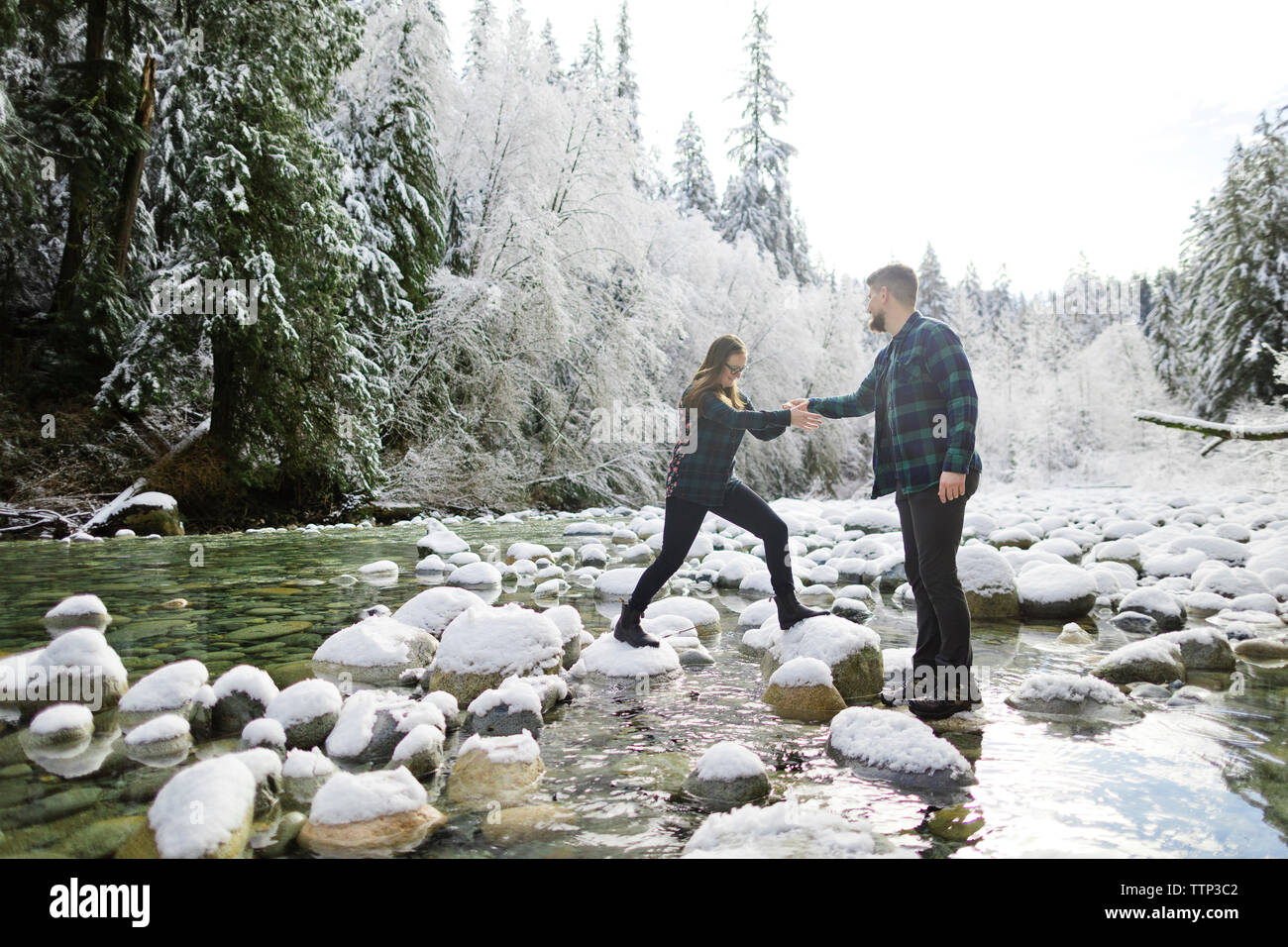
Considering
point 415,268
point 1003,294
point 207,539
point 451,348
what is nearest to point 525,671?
point 207,539

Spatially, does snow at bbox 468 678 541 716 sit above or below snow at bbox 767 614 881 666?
below

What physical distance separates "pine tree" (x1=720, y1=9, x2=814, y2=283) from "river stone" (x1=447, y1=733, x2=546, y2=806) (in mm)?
32790

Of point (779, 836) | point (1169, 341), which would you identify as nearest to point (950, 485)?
point (779, 836)

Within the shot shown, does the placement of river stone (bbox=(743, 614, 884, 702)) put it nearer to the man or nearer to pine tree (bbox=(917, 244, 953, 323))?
the man

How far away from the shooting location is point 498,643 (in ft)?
12.2

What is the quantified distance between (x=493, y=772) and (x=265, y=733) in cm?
89

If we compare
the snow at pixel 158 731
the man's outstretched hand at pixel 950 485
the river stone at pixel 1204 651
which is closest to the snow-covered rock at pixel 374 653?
the snow at pixel 158 731

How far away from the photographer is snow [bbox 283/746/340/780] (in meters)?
A: 2.57

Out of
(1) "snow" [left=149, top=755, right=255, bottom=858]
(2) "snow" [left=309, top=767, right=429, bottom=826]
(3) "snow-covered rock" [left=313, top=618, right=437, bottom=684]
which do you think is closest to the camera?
(1) "snow" [left=149, top=755, right=255, bottom=858]

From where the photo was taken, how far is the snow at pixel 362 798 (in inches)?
85.9

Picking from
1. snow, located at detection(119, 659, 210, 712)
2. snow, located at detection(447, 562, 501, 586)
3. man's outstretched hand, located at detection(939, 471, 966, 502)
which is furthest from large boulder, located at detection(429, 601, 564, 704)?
snow, located at detection(447, 562, 501, 586)

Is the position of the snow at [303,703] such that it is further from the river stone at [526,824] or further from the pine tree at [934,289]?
the pine tree at [934,289]

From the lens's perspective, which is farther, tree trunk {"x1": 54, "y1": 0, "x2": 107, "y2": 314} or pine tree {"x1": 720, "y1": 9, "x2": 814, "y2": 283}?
pine tree {"x1": 720, "y1": 9, "x2": 814, "y2": 283}

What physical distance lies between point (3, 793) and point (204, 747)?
57 centimetres
